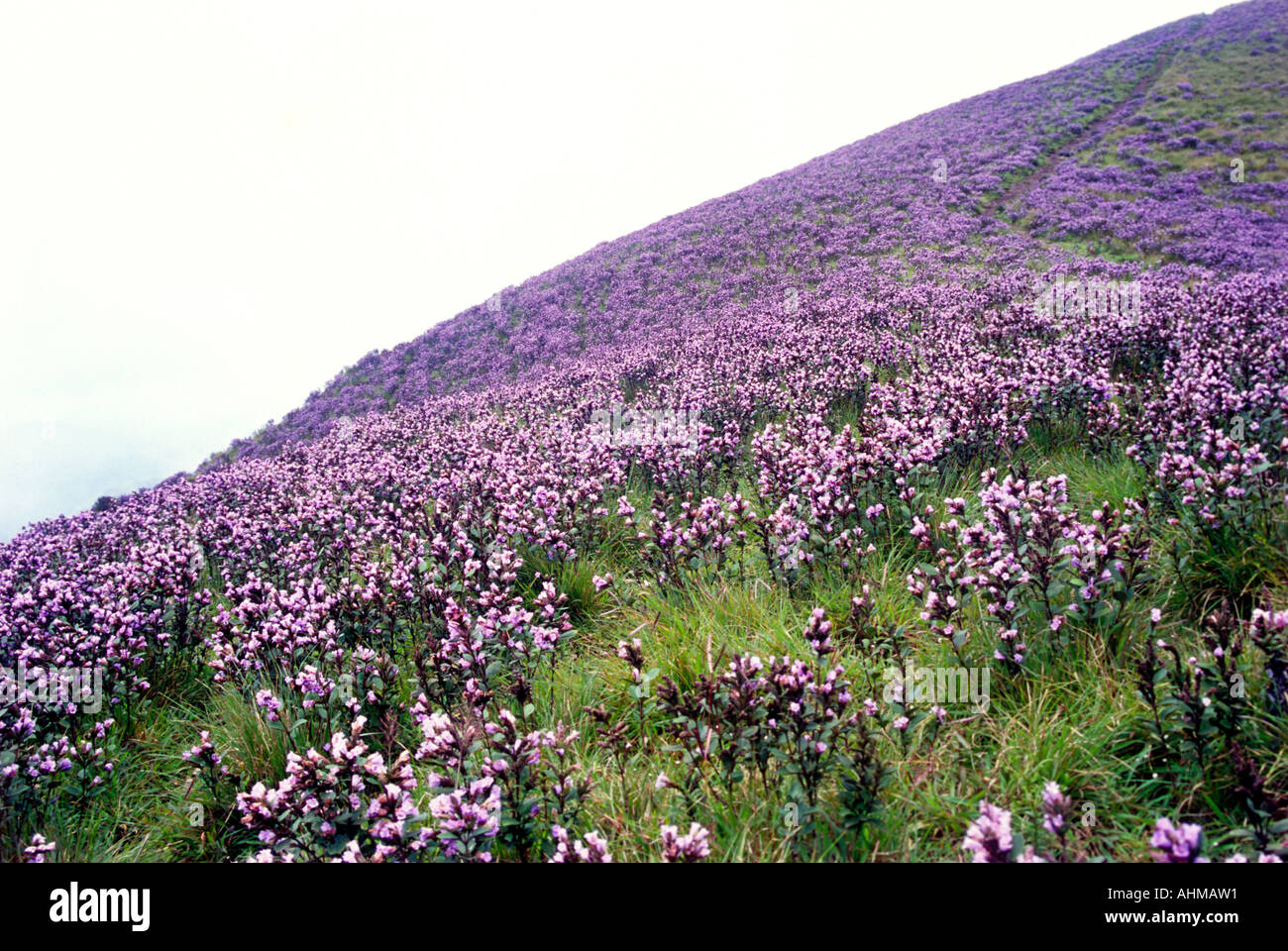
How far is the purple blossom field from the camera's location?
266 centimetres

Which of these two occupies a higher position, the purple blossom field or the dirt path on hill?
the dirt path on hill

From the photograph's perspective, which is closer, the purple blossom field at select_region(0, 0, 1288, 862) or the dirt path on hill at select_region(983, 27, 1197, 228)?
the purple blossom field at select_region(0, 0, 1288, 862)

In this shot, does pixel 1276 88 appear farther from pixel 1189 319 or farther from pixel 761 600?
pixel 761 600

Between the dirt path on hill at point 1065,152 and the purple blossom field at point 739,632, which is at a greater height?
the dirt path on hill at point 1065,152

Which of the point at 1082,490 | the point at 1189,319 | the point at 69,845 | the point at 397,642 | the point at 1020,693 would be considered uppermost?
the point at 1189,319

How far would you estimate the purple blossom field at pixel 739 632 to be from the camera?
266cm

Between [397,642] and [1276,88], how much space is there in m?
48.7

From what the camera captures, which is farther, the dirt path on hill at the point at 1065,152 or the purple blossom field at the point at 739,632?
the dirt path on hill at the point at 1065,152

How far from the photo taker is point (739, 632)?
4273 millimetres
